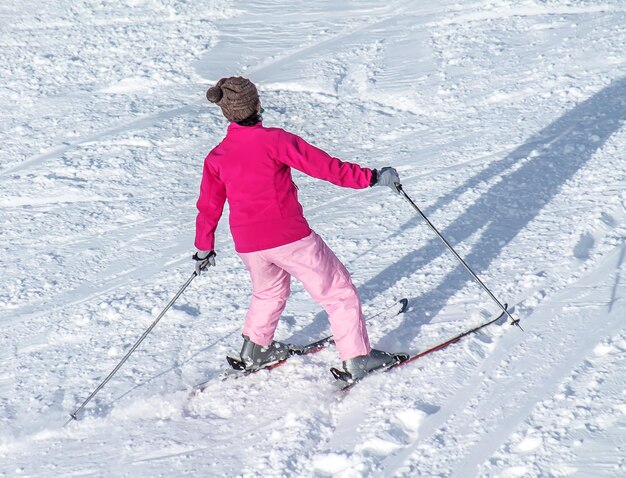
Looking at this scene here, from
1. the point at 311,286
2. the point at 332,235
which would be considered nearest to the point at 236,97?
the point at 311,286

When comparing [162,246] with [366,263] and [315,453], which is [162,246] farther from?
[315,453]

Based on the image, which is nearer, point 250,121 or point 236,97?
point 236,97

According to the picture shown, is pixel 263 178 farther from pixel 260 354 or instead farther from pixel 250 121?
pixel 260 354

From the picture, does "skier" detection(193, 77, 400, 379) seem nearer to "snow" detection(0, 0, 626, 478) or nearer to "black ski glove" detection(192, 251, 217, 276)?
"black ski glove" detection(192, 251, 217, 276)

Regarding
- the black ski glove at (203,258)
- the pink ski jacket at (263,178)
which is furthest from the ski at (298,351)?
the pink ski jacket at (263,178)

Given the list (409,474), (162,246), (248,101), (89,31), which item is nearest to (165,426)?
(409,474)

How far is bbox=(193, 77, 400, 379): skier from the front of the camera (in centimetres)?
404

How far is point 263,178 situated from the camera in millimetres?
4082

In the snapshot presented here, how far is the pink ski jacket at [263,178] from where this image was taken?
159 inches

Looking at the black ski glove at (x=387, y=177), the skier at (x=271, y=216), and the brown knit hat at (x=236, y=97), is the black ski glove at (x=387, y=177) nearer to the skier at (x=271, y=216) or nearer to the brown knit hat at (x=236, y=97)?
the skier at (x=271, y=216)

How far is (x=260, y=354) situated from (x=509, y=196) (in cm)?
269

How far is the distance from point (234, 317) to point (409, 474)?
1820 mm

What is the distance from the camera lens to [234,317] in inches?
208

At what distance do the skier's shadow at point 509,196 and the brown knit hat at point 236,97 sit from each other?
1.64 meters
